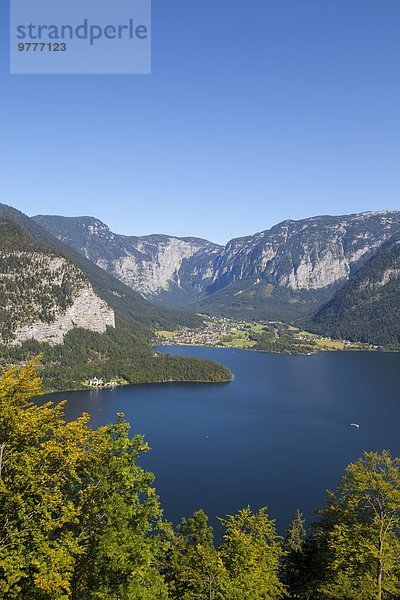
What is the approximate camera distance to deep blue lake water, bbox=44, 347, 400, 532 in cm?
7550

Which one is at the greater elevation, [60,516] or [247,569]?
[60,516]

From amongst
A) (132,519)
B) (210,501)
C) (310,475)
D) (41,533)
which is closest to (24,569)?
(41,533)

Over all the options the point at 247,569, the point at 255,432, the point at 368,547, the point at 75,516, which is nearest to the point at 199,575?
the point at 247,569

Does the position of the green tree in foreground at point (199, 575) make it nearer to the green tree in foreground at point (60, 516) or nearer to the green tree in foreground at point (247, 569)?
the green tree in foreground at point (247, 569)

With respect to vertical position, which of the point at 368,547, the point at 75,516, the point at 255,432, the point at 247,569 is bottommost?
the point at 255,432

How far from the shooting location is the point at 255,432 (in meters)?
111

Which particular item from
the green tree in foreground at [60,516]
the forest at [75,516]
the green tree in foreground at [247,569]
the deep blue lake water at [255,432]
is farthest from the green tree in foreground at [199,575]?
the deep blue lake water at [255,432]

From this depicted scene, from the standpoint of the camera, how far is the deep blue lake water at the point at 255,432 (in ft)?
248

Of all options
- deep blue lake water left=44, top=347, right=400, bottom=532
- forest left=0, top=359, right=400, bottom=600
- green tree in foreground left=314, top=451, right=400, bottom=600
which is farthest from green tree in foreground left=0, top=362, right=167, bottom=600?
deep blue lake water left=44, top=347, right=400, bottom=532

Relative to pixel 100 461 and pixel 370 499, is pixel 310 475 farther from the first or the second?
pixel 100 461

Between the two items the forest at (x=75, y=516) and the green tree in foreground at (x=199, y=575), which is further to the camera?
the green tree in foreground at (x=199, y=575)

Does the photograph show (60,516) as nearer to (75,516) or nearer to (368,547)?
(75,516)

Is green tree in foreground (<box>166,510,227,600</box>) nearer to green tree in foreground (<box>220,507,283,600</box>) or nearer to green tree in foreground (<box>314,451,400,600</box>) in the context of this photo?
green tree in foreground (<box>220,507,283,600</box>)

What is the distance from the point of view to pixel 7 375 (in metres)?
18.4
